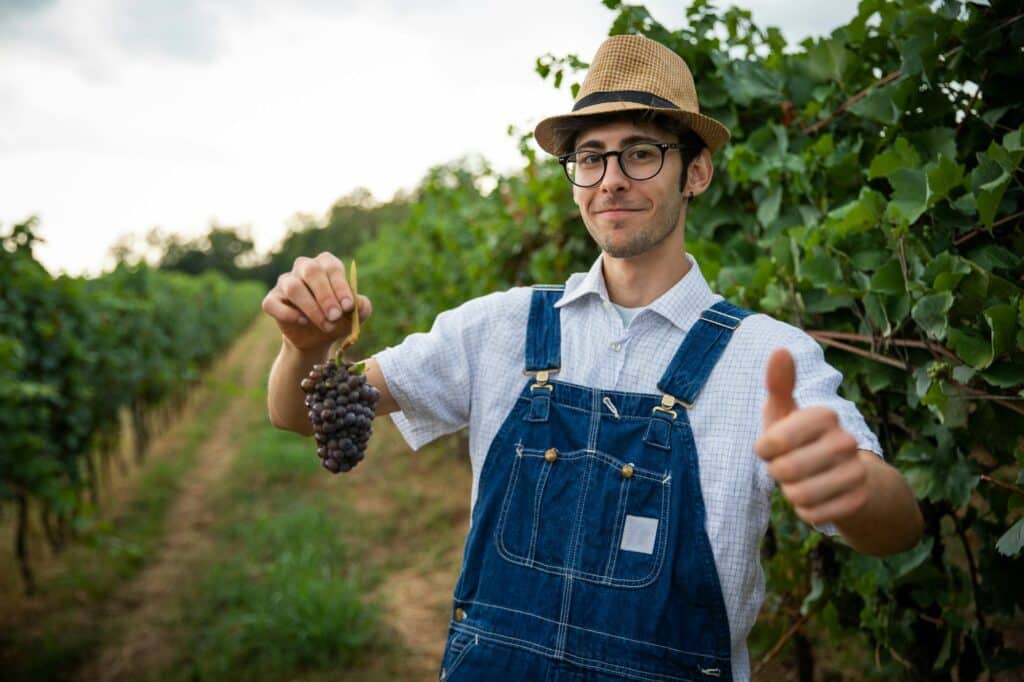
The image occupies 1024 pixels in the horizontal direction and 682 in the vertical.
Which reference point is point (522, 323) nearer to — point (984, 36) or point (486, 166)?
point (984, 36)

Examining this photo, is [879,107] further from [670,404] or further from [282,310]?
[282,310]

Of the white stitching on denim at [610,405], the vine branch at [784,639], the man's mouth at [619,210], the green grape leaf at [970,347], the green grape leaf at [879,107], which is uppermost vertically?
the green grape leaf at [879,107]

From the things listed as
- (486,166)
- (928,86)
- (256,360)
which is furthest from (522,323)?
(256,360)

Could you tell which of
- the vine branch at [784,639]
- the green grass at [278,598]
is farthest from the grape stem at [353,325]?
the green grass at [278,598]

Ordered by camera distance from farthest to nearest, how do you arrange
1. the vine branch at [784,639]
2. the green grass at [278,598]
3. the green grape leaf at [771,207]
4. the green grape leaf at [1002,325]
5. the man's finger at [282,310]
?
the green grass at [278,598] < the vine branch at [784,639] < the green grape leaf at [771,207] < the man's finger at [282,310] < the green grape leaf at [1002,325]

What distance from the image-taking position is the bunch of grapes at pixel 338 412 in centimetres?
152

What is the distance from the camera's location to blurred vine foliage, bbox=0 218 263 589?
534cm

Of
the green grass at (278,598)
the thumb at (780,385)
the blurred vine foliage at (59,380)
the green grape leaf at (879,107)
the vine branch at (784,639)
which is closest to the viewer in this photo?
the thumb at (780,385)

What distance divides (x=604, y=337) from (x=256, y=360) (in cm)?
2624

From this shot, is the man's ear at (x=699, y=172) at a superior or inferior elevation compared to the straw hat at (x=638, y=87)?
inferior

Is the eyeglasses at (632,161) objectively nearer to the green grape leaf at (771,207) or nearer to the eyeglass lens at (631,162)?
the eyeglass lens at (631,162)

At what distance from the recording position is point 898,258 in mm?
1889

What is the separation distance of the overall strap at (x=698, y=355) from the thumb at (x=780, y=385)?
569mm

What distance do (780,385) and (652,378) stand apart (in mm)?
693
